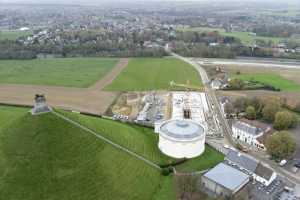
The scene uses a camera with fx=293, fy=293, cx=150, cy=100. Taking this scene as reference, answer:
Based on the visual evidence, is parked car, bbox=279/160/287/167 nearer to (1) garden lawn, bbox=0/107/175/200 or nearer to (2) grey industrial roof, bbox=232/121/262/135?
(2) grey industrial roof, bbox=232/121/262/135

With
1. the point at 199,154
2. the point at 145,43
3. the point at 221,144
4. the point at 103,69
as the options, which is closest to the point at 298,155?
the point at 221,144

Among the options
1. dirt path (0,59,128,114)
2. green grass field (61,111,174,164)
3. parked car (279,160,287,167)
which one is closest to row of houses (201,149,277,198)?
parked car (279,160,287,167)

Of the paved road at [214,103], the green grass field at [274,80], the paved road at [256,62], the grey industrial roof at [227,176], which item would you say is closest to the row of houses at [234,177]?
the grey industrial roof at [227,176]

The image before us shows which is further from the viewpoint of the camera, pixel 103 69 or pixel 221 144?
pixel 103 69

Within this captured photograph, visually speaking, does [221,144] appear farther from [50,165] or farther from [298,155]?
[50,165]

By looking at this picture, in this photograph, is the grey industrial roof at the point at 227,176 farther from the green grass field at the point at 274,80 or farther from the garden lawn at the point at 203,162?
the green grass field at the point at 274,80

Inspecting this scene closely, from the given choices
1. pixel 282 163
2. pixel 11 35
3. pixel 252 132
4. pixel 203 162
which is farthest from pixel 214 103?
pixel 11 35

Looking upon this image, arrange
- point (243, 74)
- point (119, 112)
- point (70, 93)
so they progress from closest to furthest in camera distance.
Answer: point (119, 112) → point (70, 93) → point (243, 74)
